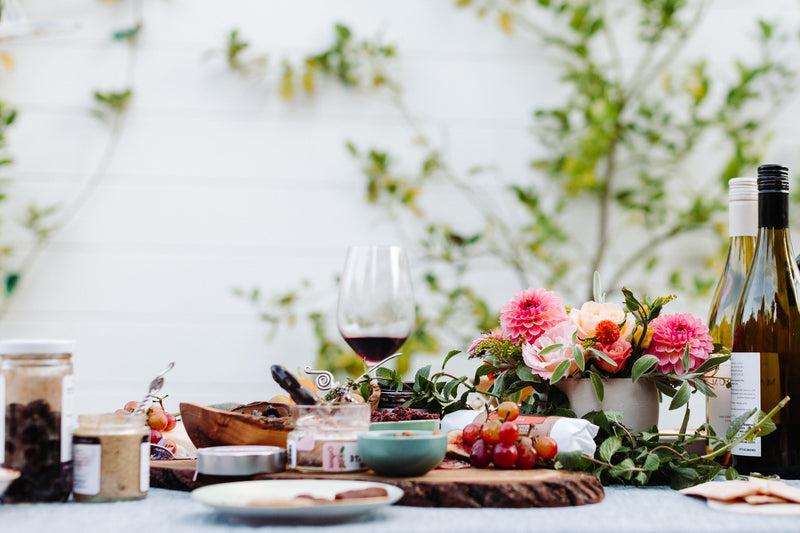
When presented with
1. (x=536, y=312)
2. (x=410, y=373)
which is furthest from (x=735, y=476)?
(x=410, y=373)

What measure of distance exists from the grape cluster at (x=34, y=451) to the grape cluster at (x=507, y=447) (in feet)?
1.27

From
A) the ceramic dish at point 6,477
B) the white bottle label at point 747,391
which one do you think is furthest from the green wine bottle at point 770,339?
the ceramic dish at point 6,477

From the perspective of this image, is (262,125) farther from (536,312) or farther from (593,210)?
(536,312)

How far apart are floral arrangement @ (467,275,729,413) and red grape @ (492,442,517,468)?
97 millimetres

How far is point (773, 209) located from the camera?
3.45 feet

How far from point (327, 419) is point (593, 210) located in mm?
1792

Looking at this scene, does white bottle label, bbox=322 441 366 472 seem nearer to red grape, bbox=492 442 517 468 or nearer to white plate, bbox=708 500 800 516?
red grape, bbox=492 442 517 468

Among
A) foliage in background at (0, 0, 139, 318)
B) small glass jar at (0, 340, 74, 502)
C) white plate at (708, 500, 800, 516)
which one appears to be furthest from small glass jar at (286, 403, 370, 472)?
foliage in background at (0, 0, 139, 318)

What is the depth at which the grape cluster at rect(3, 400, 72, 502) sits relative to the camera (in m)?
0.80

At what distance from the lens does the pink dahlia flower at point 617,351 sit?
98 centimetres

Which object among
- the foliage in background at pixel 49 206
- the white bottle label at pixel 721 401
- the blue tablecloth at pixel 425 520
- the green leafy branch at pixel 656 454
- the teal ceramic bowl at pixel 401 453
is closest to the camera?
the blue tablecloth at pixel 425 520

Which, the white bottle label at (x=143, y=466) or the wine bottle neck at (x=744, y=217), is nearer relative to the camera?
the white bottle label at (x=143, y=466)

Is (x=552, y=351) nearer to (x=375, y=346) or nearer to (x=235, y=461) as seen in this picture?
(x=375, y=346)

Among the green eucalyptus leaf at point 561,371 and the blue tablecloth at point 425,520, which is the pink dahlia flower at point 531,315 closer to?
the green eucalyptus leaf at point 561,371
